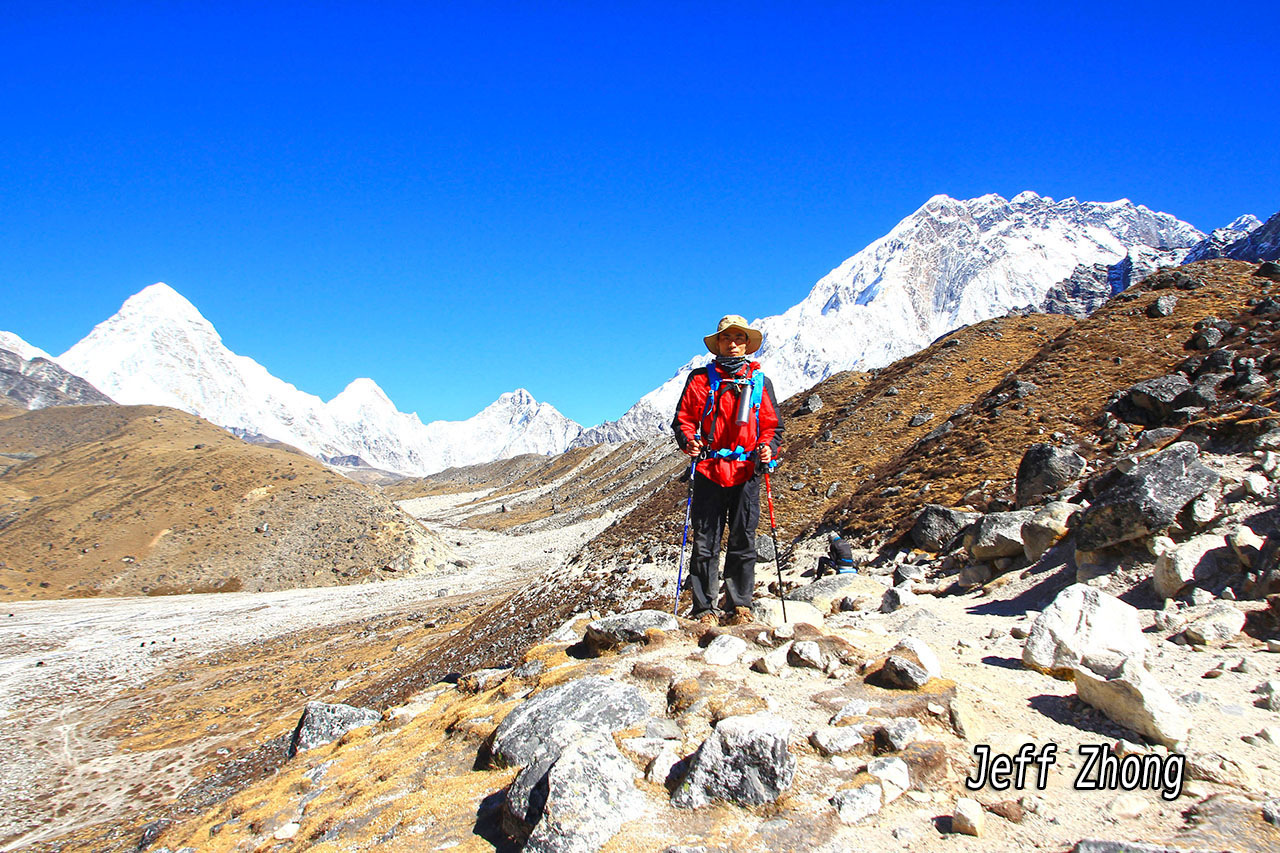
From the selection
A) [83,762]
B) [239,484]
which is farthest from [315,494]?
[83,762]

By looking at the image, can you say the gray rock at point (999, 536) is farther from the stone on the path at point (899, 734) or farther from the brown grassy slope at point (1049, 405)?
the stone on the path at point (899, 734)

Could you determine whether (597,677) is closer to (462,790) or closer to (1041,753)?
(462,790)

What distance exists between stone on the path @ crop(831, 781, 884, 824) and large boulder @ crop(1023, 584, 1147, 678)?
8.37 ft

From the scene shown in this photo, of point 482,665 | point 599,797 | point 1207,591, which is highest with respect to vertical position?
point 1207,591

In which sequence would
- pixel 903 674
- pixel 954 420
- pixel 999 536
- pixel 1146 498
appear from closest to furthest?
pixel 903 674 → pixel 1146 498 → pixel 999 536 → pixel 954 420

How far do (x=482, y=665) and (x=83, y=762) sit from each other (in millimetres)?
12573

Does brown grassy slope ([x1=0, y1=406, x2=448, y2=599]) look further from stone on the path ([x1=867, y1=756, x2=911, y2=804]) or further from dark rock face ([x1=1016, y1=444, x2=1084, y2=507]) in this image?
stone on the path ([x1=867, y1=756, x2=911, y2=804])

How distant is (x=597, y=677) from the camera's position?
230 inches

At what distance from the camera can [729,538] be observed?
7.48m

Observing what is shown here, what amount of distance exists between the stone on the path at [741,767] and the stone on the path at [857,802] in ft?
1.09

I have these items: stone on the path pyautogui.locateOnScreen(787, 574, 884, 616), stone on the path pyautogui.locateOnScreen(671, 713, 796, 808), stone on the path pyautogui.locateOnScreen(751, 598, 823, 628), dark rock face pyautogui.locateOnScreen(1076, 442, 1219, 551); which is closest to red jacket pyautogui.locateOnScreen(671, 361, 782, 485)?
stone on the path pyautogui.locateOnScreen(751, 598, 823, 628)

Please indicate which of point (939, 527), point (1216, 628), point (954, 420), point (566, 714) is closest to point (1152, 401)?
point (939, 527)

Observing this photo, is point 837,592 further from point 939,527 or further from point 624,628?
point 624,628

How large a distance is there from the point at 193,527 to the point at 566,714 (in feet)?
202
